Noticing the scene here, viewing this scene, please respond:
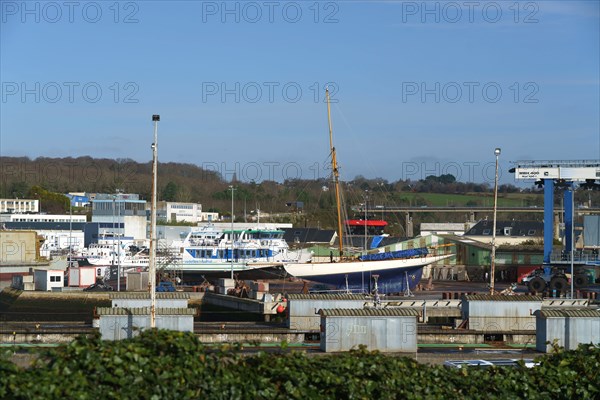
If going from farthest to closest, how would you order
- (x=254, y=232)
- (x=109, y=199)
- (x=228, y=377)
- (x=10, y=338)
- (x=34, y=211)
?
(x=34, y=211) < (x=109, y=199) < (x=254, y=232) < (x=10, y=338) < (x=228, y=377)

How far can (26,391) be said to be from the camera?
1120 cm

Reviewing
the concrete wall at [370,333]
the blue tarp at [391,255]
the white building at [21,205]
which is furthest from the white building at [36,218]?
the concrete wall at [370,333]

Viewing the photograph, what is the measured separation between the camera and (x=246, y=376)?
12711 mm

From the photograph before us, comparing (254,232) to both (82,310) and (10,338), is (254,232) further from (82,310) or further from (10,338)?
(10,338)

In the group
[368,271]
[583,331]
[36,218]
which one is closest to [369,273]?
[368,271]

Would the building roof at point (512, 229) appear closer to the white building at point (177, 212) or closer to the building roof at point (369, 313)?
the white building at point (177, 212)

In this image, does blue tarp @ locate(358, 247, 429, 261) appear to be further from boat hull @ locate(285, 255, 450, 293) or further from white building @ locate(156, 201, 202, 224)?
white building @ locate(156, 201, 202, 224)

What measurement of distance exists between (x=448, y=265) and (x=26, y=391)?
67836 millimetres

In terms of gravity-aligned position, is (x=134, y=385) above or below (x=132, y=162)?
below

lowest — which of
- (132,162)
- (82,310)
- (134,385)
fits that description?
(82,310)

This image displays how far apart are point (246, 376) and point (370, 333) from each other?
10809 mm

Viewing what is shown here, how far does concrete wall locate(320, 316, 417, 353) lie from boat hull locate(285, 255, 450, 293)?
3629 centimetres

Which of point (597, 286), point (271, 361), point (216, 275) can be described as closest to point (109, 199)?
point (216, 275)

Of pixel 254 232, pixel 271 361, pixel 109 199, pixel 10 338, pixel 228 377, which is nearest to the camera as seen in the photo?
pixel 228 377
